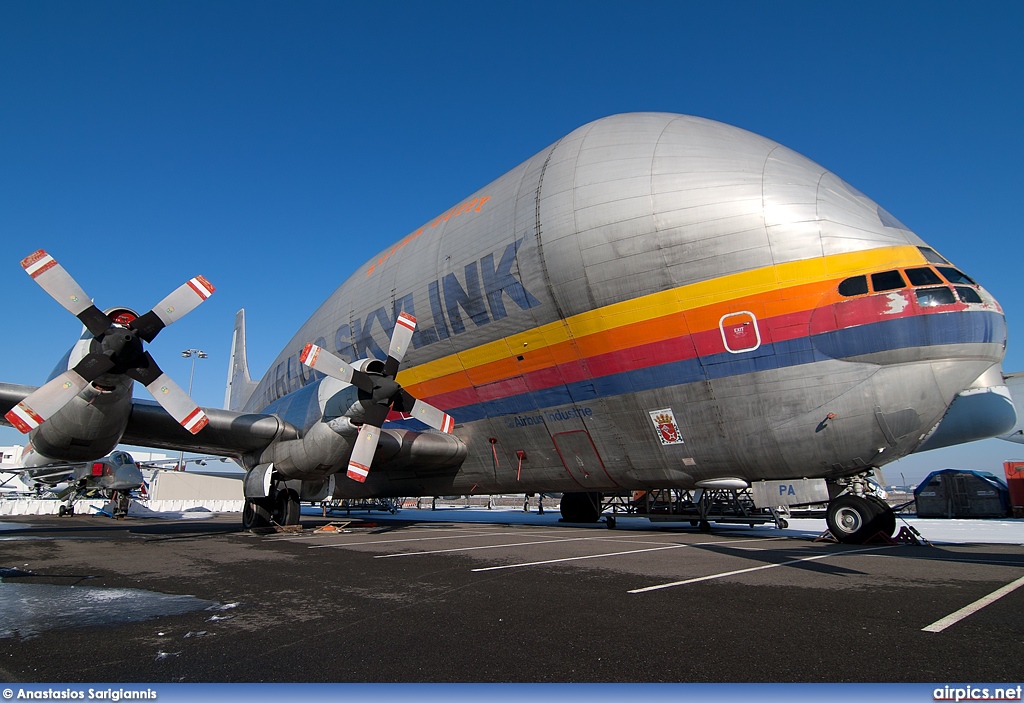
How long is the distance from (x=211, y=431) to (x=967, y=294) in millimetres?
18066

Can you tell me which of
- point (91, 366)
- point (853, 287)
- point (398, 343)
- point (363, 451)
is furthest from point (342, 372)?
point (853, 287)

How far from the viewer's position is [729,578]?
7.57 m

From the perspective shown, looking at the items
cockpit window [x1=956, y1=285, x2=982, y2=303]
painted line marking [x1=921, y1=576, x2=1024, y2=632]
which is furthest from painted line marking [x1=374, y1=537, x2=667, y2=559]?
cockpit window [x1=956, y1=285, x2=982, y2=303]

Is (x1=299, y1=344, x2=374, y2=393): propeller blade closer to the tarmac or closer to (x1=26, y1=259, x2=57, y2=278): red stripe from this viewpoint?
the tarmac

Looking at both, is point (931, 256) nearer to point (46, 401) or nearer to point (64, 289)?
point (64, 289)

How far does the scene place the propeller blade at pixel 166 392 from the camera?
11.1 meters

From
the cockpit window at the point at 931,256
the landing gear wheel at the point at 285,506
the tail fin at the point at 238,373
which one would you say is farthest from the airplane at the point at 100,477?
the cockpit window at the point at 931,256

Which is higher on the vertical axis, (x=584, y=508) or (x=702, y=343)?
(x=702, y=343)

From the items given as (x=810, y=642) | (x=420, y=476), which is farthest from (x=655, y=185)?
(x=420, y=476)

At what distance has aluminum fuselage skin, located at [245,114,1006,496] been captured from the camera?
36.4 feet

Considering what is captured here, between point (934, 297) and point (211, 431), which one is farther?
point (211, 431)

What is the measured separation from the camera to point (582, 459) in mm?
14914

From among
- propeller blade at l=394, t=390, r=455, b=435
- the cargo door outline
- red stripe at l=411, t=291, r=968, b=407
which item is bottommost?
the cargo door outline

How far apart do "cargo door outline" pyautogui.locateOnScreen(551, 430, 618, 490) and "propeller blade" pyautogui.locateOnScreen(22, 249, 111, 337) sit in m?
10.7
